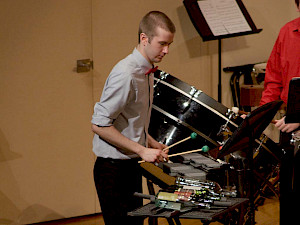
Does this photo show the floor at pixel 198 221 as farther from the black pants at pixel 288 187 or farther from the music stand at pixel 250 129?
the music stand at pixel 250 129

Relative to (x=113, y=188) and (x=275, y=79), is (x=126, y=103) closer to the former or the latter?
(x=113, y=188)

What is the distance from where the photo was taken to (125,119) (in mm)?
2473

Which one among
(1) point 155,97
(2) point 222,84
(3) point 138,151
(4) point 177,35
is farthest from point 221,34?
(3) point 138,151

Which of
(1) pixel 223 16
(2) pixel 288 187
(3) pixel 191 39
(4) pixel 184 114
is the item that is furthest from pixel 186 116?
(3) pixel 191 39

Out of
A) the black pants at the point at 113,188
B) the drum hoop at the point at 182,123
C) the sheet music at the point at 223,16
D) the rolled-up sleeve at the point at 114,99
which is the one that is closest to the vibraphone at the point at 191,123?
the drum hoop at the point at 182,123

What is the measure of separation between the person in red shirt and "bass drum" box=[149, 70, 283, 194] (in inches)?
20.9

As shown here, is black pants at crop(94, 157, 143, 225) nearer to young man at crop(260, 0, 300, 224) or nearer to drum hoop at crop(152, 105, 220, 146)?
drum hoop at crop(152, 105, 220, 146)

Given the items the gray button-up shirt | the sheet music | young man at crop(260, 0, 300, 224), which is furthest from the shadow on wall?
the gray button-up shirt

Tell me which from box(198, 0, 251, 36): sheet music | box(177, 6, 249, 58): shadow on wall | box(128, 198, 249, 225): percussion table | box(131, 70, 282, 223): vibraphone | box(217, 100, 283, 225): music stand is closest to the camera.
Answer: box(128, 198, 249, 225): percussion table

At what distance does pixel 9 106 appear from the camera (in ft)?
12.4

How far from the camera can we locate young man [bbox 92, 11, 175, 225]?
2.36 metres

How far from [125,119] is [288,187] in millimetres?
1732

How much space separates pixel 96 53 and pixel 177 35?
2.58ft

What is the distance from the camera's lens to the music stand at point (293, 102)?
2.50m
